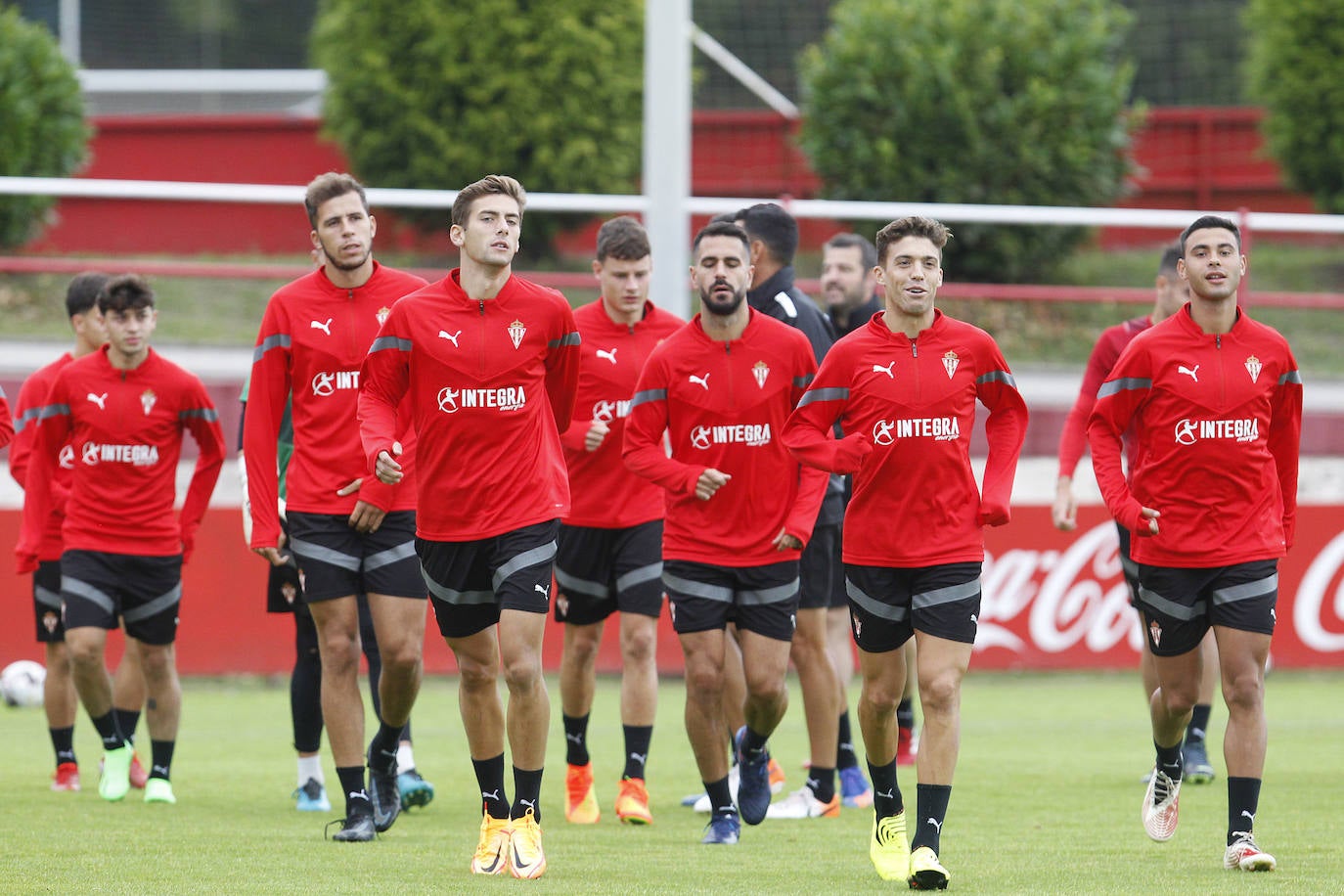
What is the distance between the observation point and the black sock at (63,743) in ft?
29.9

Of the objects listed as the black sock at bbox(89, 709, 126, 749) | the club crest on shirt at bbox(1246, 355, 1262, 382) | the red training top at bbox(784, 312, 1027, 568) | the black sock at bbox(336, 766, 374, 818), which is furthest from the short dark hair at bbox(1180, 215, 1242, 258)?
the black sock at bbox(89, 709, 126, 749)

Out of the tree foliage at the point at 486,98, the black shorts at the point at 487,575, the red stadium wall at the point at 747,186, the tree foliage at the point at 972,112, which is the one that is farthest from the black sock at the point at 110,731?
the red stadium wall at the point at 747,186

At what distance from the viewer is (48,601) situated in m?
9.43

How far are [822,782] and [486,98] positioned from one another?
1566 centimetres

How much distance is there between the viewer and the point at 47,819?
7.91 metres

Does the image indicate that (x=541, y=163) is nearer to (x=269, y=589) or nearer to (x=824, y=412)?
(x=269, y=589)

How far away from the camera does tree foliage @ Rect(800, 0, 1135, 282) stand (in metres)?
19.3

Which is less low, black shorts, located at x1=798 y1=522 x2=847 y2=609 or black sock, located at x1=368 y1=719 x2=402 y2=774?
black shorts, located at x1=798 y1=522 x2=847 y2=609

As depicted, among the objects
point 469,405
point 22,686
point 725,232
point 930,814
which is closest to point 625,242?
point 725,232

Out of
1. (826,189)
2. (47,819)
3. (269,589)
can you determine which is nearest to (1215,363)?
(269,589)

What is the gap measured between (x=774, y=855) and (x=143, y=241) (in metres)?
19.0

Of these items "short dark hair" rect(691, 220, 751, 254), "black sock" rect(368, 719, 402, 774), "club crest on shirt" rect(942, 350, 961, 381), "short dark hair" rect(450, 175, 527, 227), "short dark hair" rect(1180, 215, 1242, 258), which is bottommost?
"black sock" rect(368, 719, 402, 774)

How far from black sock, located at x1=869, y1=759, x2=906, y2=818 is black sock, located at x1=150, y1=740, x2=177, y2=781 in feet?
11.8

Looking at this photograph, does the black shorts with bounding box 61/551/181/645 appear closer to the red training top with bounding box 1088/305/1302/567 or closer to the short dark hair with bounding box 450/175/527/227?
the short dark hair with bounding box 450/175/527/227
